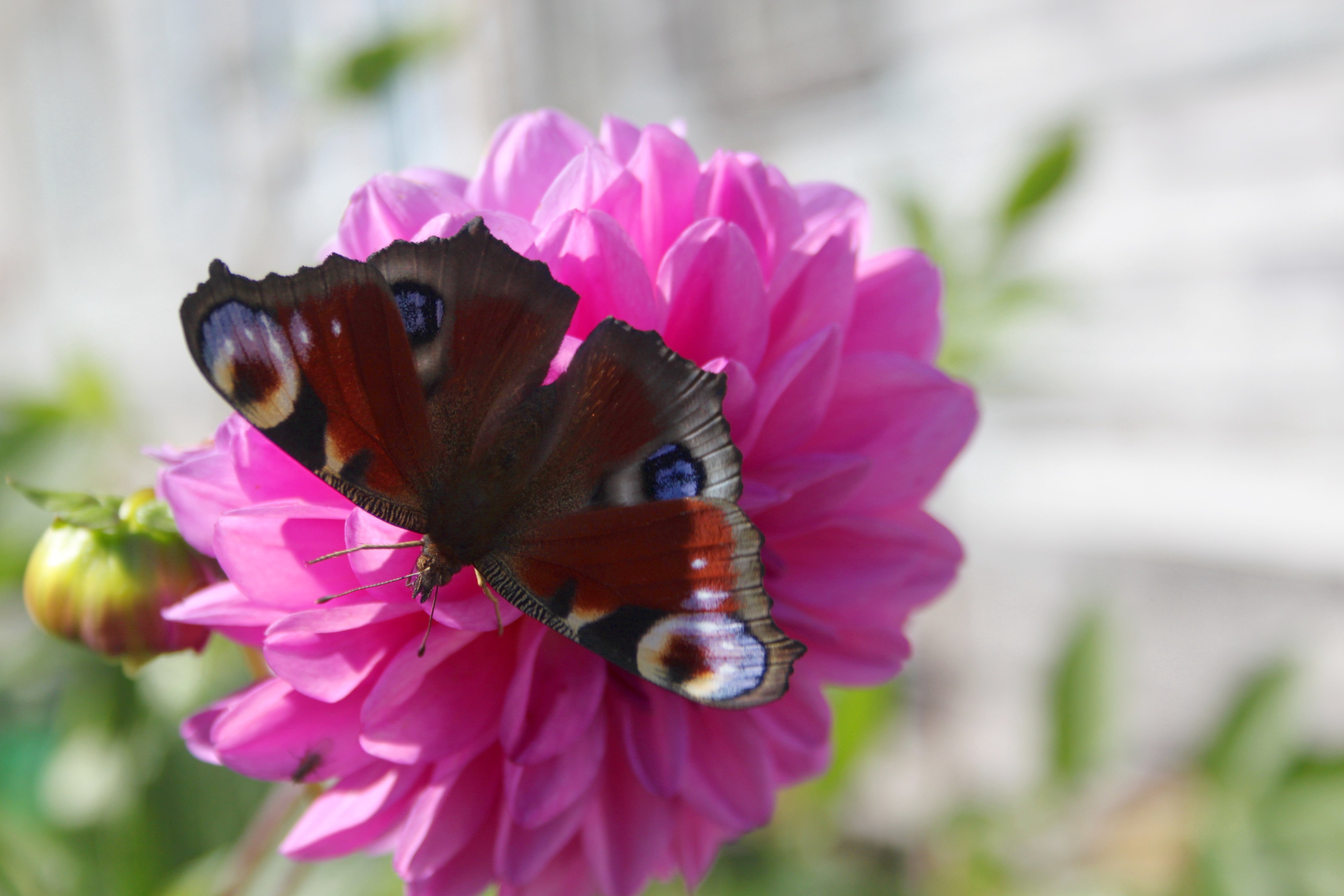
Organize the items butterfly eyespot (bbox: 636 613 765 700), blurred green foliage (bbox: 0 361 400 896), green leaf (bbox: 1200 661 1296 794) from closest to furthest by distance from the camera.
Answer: butterfly eyespot (bbox: 636 613 765 700)
blurred green foliage (bbox: 0 361 400 896)
green leaf (bbox: 1200 661 1296 794)

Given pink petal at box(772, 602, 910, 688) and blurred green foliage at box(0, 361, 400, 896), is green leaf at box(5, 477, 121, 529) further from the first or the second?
pink petal at box(772, 602, 910, 688)

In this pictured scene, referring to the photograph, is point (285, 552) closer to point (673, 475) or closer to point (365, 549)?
point (365, 549)

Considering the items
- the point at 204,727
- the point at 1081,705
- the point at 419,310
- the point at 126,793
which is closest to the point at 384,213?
the point at 419,310

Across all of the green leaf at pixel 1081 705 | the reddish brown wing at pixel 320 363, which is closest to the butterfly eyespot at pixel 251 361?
the reddish brown wing at pixel 320 363

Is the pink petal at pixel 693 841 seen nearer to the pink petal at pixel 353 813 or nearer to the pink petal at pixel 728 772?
the pink petal at pixel 728 772

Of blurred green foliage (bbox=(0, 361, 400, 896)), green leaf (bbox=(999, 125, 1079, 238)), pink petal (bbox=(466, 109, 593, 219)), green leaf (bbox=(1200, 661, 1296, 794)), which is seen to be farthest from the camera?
green leaf (bbox=(1200, 661, 1296, 794))

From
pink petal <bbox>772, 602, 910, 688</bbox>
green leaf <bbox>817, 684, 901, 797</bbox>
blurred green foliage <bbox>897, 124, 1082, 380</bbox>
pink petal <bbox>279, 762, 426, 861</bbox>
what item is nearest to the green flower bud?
pink petal <bbox>279, 762, 426, 861</bbox>
